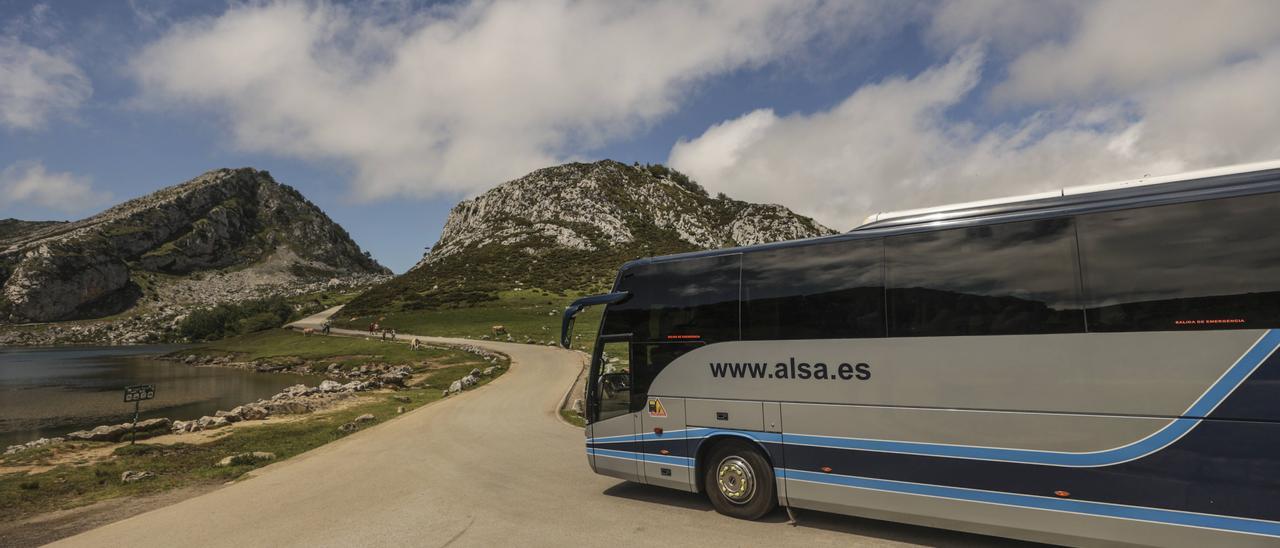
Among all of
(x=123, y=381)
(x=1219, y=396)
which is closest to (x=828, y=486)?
(x=1219, y=396)

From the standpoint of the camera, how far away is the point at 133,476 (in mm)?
15031

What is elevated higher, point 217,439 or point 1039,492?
point 1039,492

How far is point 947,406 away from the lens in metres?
7.39

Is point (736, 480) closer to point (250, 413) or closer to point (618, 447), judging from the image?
point (618, 447)

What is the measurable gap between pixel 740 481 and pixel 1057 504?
4.20 m

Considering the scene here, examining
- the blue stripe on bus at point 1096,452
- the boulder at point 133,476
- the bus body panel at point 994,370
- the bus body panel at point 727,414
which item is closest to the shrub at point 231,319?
the boulder at point 133,476

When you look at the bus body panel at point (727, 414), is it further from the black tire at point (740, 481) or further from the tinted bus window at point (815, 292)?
the tinted bus window at point (815, 292)

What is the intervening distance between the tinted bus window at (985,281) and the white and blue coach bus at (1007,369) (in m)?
0.02

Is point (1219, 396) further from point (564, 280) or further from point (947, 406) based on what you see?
point (564, 280)

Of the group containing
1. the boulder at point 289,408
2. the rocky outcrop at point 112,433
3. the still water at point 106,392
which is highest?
the boulder at point 289,408

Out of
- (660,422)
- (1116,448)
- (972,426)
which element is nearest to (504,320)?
(660,422)

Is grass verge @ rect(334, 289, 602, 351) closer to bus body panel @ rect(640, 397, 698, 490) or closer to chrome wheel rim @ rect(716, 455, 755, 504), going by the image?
bus body panel @ rect(640, 397, 698, 490)

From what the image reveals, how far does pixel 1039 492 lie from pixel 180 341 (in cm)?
15213

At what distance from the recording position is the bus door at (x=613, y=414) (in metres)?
10.4
